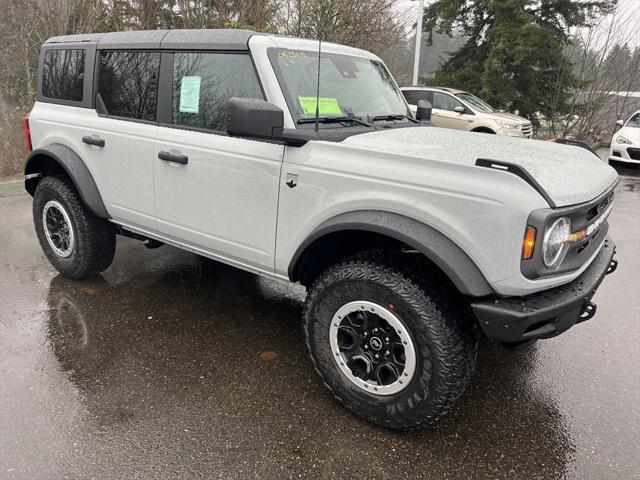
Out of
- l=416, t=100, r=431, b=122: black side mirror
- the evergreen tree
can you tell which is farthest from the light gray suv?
the evergreen tree

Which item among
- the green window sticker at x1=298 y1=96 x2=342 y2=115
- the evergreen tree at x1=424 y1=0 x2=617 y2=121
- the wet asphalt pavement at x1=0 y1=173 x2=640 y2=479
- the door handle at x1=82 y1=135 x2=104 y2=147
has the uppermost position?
the evergreen tree at x1=424 y1=0 x2=617 y2=121

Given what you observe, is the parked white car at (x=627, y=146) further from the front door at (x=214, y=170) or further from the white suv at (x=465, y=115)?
the front door at (x=214, y=170)

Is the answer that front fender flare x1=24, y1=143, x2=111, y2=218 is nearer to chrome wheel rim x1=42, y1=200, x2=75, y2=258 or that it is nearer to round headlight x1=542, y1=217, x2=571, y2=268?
chrome wheel rim x1=42, y1=200, x2=75, y2=258

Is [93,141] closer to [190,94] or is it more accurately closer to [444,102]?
[190,94]

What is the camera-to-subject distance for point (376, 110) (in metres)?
3.38

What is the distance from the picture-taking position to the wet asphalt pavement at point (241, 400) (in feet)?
7.75

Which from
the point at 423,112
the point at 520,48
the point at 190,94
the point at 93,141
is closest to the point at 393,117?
Result: the point at 423,112

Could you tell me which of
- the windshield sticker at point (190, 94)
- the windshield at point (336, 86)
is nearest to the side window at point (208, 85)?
the windshield sticker at point (190, 94)

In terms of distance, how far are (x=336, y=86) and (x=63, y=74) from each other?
95.9 inches

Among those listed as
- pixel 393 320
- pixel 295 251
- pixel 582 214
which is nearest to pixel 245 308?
pixel 295 251

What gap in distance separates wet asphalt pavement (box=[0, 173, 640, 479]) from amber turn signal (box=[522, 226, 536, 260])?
1.09 meters

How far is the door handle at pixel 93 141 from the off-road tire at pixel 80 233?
1.64 feet

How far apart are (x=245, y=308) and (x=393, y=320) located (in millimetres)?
1815

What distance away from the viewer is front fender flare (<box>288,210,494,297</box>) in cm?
216
